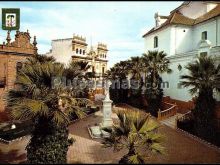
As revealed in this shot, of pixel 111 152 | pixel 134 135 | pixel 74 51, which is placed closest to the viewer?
pixel 134 135

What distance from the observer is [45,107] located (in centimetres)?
1009

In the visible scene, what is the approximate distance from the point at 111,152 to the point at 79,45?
126 ft

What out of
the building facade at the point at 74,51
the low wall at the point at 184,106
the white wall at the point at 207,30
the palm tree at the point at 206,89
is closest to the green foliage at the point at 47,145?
the palm tree at the point at 206,89

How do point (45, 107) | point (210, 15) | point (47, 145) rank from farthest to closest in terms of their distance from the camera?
1. point (210, 15)
2. point (47, 145)
3. point (45, 107)

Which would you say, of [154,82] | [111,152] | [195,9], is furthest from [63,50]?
[111,152]

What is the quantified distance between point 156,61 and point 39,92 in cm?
1862

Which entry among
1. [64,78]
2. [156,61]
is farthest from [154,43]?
[64,78]

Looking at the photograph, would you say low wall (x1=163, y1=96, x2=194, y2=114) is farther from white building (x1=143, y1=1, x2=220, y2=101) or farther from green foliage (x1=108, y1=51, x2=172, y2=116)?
green foliage (x1=108, y1=51, x2=172, y2=116)

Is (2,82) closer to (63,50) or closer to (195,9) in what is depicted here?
(195,9)

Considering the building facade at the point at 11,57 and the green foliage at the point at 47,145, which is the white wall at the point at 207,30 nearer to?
the building facade at the point at 11,57

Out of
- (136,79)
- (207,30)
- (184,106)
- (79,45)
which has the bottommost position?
(184,106)

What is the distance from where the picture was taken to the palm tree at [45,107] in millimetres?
10320

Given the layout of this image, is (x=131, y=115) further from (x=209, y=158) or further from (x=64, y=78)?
(x=209, y=158)

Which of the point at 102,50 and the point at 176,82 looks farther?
the point at 102,50
